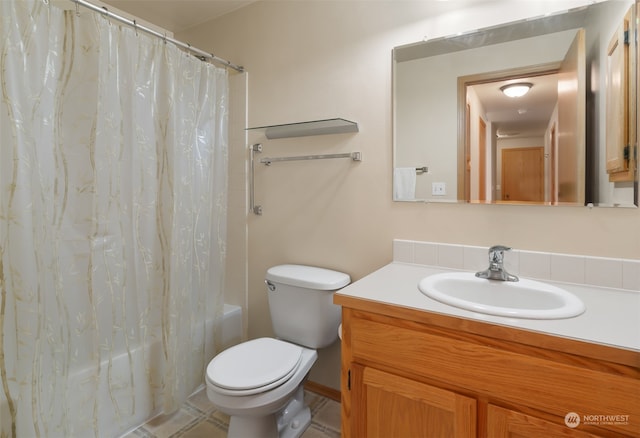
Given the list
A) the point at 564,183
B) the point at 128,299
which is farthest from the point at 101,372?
the point at 564,183

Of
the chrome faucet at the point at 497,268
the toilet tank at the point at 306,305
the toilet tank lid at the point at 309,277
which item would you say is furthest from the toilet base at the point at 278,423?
the chrome faucet at the point at 497,268

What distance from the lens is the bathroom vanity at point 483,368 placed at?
0.81 meters

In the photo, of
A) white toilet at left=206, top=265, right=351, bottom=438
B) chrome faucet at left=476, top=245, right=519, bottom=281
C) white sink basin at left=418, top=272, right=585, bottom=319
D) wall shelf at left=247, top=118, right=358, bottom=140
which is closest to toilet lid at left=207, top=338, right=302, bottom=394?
white toilet at left=206, top=265, right=351, bottom=438

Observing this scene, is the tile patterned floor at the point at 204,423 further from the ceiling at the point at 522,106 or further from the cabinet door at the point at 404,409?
the ceiling at the point at 522,106

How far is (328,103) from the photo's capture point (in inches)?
71.3

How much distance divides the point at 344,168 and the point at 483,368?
3.70 feet

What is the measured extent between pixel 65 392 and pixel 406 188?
1.70m

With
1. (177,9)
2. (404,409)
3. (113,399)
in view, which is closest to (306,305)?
(404,409)

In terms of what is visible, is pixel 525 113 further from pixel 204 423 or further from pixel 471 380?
pixel 204 423

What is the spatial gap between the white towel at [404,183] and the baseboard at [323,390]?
1.13 m

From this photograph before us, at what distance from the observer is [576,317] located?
952 millimetres

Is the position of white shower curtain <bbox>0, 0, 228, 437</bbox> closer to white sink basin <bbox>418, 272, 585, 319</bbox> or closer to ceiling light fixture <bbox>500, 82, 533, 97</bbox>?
white sink basin <bbox>418, 272, 585, 319</bbox>

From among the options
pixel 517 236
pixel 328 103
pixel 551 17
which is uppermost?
pixel 551 17

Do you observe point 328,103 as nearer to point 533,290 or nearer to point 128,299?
point 533,290
